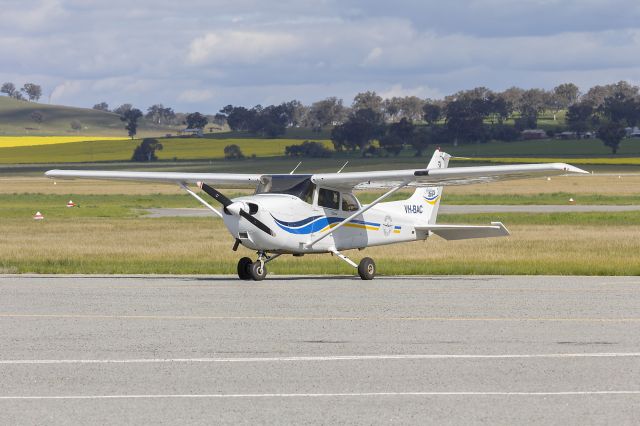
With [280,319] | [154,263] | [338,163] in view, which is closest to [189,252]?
[154,263]

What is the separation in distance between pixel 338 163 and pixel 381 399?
4936 inches

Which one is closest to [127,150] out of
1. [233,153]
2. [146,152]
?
[146,152]

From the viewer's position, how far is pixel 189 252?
30547 mm

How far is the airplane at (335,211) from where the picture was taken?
819 inches

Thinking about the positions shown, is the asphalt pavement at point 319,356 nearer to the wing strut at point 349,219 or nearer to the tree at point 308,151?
the wing strut at point 349,219

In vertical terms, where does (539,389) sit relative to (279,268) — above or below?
above

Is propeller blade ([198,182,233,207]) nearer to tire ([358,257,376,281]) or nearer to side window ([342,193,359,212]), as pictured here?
side window ([342,193,359,212])

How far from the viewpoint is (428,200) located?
24844mm

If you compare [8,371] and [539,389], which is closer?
[539,389]

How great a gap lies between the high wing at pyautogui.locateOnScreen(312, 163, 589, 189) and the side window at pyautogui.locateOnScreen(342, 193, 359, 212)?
7.7 inches

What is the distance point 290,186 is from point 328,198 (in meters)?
0.90

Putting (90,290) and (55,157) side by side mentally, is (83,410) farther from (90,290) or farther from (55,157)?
(55,157)

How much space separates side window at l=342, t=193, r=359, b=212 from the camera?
906 inches

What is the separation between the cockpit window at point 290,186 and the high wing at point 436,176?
20 centimetres
